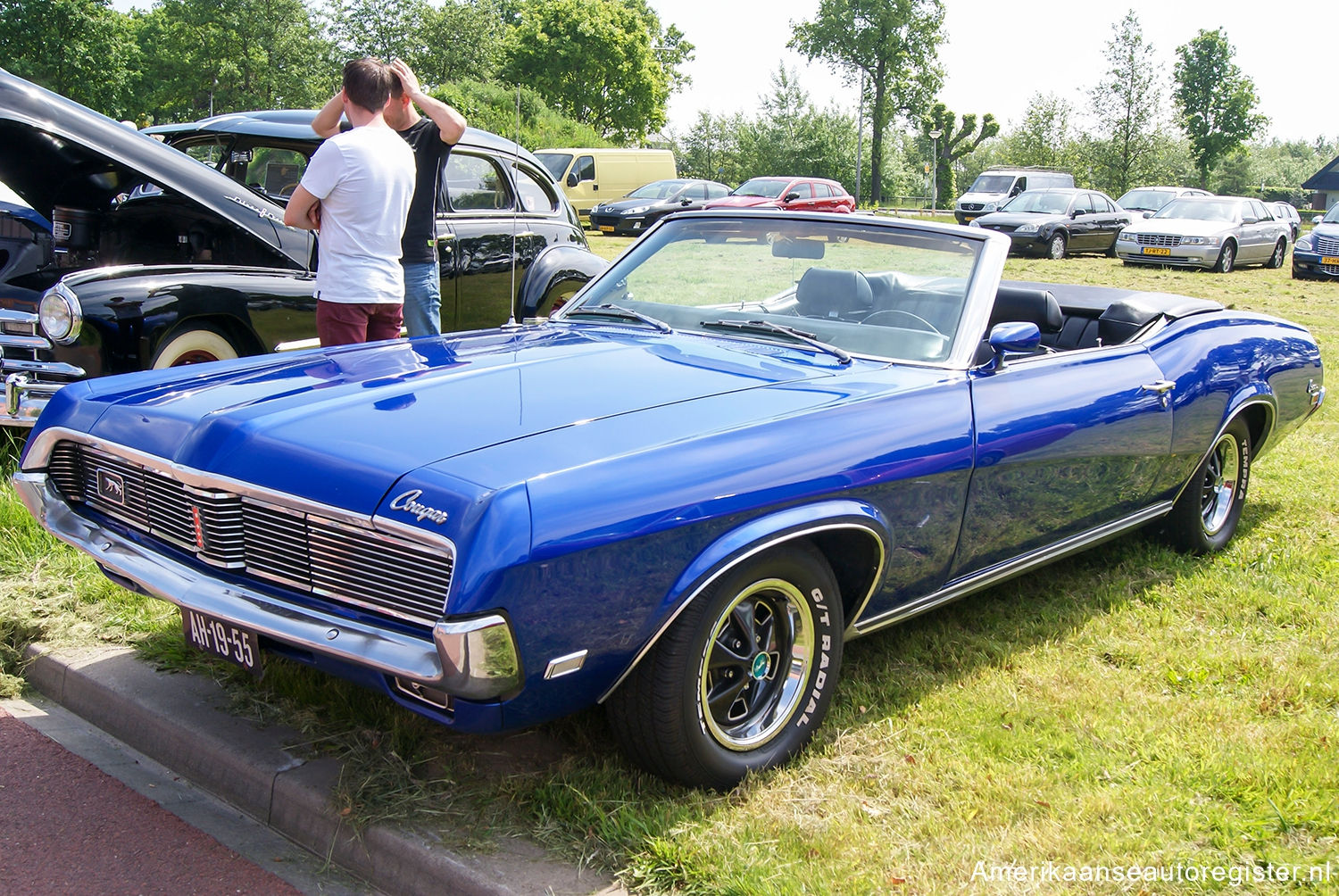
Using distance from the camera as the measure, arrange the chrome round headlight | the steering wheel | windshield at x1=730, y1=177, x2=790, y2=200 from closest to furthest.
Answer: the steering wheel
the chrome round headlight
windshield at x1=730, y1=177, x2=790, y2=200

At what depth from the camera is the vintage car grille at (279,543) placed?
2.27 m

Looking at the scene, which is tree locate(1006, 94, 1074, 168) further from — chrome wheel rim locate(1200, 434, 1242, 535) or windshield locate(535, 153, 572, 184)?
chrome wheel rim locate(1200, 434, 1242, 535)

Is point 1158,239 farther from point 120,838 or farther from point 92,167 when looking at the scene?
point 120,838

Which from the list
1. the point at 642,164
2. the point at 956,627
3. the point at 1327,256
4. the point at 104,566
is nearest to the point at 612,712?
the point at 104,566

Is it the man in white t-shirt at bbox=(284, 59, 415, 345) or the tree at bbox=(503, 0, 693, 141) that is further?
the tree at bbox=(503, 0, 693, 141)

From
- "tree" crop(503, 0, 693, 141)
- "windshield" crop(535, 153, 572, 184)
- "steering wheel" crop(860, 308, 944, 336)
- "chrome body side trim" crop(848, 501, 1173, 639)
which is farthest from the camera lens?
"tree" crop(503, 0, 693, 141)

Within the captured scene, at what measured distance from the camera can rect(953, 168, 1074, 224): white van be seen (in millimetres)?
26141

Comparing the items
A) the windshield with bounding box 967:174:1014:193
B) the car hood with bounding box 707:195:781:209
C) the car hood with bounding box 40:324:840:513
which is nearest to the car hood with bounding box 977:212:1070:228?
the car hood with bounding box 707:195:781:209

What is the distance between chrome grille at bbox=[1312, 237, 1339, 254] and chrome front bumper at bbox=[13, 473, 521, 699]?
67.9ft

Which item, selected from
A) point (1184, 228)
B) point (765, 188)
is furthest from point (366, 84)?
point (765, 188)

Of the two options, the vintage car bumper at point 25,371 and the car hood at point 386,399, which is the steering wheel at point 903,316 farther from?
the vintage car bumper at point 25,371

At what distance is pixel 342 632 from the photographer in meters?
→ 2.34

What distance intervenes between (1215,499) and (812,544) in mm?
2848

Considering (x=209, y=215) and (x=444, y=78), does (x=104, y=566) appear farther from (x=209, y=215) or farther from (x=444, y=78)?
(x=444, y=78)
